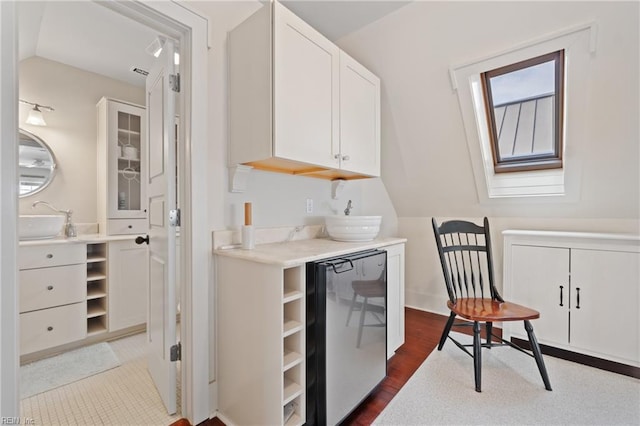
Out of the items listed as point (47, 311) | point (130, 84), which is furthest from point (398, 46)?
point (47, 311)

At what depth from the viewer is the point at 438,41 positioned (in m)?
2.07

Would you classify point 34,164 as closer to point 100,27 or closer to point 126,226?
point 126,226

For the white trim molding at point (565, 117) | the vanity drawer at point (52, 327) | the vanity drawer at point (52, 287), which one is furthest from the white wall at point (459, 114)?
the vanity drawer at point (52, 327)

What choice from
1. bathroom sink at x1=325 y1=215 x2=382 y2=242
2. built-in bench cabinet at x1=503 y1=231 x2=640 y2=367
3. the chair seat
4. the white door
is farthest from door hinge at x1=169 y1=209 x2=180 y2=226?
built-in bench cabinet at x1=503 y1=231 x2=640 y2=367

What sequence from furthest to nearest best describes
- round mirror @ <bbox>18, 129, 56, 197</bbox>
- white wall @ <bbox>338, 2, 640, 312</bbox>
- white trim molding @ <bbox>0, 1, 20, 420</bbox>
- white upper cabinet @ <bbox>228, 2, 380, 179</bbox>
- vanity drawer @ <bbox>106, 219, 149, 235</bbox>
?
vanity drawer @ <bbox>106, 219, 149, 235</bbox>
round mirror @ <bbox>18, 129, 56, 197</bbox>
white wall @ <bbox>338, 2, 640, 312</bbox>
white upper cabinet @ <bbox>228, 2, 380, 179</bbox>
white trim molding @ <bbox>0, 1, 20, 420</bbox>

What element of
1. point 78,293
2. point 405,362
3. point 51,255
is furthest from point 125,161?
point 405,362

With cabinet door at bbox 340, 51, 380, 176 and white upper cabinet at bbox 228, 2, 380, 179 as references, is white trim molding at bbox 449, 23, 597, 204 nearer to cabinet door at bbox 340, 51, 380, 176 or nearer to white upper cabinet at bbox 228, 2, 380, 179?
cabinet door at bbox 340, 51, 380, 176

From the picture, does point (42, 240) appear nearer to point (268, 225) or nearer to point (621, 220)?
point (268, 225)

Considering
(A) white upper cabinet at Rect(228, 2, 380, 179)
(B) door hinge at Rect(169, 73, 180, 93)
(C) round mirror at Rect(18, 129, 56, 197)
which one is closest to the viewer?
(A) white upper cabinet at Rect(228, 2, 380, 179)

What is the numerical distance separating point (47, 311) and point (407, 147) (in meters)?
3.26

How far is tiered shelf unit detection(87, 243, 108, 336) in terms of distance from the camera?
247 centimetres

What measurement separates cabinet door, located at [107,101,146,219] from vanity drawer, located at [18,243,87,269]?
45 centimetres

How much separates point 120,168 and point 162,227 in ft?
5.48

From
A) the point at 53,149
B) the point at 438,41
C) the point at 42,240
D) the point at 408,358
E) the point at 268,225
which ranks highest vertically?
the point at 438,41
